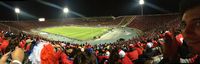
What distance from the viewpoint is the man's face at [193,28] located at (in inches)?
37.8

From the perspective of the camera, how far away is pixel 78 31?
1703cm

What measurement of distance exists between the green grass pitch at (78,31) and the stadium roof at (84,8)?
4.42 ft

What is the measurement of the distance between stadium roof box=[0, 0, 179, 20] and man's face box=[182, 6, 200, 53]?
17.4 m

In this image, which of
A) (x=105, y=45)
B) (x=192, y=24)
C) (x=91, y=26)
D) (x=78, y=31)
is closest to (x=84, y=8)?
(x=78, y=31)

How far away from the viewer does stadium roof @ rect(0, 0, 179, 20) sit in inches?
742

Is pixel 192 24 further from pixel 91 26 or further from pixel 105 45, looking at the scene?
pixel 91 26

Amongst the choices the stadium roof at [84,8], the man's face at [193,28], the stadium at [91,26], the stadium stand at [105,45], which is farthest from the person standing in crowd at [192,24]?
the stadium roof at [84,8]

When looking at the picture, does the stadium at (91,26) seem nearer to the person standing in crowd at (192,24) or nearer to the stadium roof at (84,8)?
the stadium roof at (84,8)

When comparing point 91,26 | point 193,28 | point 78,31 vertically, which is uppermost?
point 193,28

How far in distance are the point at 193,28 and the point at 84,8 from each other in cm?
1836

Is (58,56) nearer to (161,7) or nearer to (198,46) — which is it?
(198,46)

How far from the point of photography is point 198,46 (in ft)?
3.17

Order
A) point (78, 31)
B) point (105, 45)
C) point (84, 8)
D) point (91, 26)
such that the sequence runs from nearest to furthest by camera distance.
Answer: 1. point (105, 45)
2. point (91, 26)
3. point (78, 31)
4. point (84, 8)

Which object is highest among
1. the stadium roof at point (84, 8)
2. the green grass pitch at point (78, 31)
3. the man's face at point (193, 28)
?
the man's face at point (193, 28)
